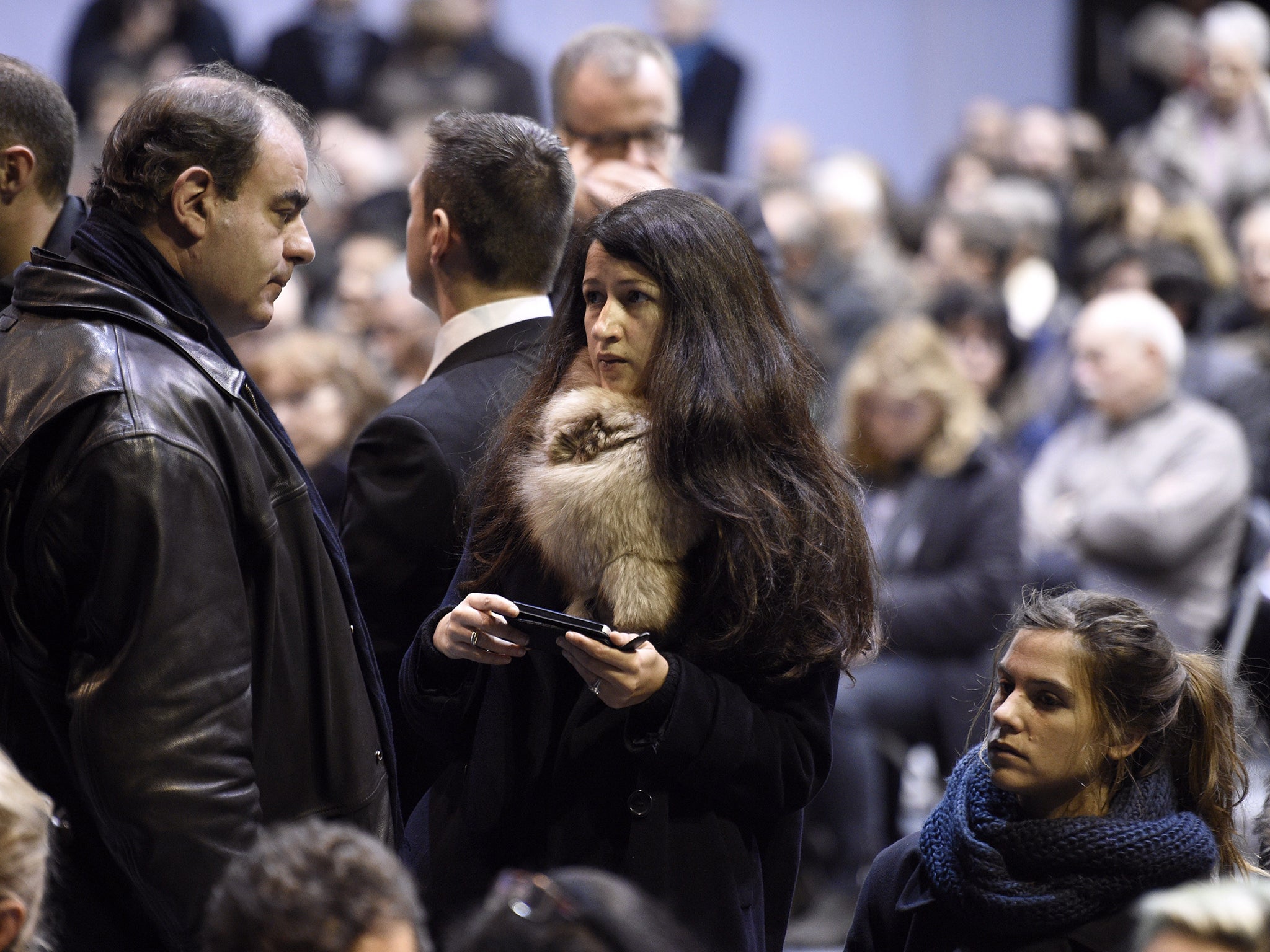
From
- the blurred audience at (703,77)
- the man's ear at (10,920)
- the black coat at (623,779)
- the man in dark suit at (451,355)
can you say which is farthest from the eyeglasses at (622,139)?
the blurred audience at (703,77)

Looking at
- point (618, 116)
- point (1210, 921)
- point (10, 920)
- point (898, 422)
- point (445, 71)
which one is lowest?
point (898, 422)

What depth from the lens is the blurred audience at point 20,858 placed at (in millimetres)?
1864

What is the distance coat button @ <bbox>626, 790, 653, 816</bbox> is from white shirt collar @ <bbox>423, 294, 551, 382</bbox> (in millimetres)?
948

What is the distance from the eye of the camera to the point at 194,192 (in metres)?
2.36

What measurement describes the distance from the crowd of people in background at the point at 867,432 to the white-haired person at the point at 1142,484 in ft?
0.05

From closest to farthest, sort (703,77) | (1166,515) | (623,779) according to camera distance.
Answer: (623,779)
(1166,515)
(703,77)

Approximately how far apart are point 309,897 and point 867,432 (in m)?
3.85

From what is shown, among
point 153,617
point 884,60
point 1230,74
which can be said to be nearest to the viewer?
point 153,617

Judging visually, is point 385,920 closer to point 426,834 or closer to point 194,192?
point 426,834

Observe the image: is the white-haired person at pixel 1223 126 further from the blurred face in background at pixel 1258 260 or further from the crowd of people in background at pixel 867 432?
the blurred face in background at pixel 1258 260

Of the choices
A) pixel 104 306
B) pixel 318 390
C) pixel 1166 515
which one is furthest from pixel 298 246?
pixel 1166 515

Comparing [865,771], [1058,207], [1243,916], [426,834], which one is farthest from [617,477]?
[1058,207]

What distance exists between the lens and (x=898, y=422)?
5301 mm

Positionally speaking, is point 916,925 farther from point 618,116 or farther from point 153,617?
point 618,116
